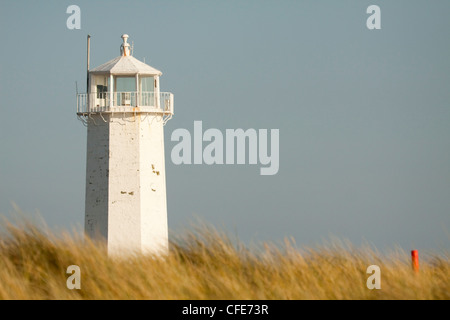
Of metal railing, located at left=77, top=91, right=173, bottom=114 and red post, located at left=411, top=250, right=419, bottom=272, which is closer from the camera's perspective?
red post, located at left=411, top=250, right=419, bottom=272

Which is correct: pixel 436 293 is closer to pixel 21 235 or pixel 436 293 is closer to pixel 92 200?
pixel 21 235

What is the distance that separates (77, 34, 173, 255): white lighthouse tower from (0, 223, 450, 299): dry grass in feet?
32.9

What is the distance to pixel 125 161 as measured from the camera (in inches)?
804

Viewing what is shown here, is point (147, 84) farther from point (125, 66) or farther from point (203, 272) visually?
point (203, 272)

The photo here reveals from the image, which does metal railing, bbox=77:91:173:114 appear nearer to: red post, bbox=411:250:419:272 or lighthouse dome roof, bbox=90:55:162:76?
lighthouse dome roof, bbox=90:55:162:76

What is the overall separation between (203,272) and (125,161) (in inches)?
451

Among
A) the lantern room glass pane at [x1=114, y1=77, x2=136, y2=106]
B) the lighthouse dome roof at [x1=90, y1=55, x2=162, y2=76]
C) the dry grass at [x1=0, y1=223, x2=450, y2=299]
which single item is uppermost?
the lighthouse dome roof at [x1=90, y1=55, x2=162, y2=76]

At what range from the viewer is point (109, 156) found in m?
20.5

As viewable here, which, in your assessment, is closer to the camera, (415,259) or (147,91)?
(415,259)

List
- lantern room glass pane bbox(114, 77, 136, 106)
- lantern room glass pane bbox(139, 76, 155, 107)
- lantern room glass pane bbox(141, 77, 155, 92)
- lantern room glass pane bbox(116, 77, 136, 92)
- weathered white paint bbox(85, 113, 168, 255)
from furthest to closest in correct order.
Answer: lantern room glass pane bbox(141, 77, 155, 92)
lantern room glass pane bbox(116, 77, 136, 92)
lantern room glass pane bbox(139, 76, 155, 107)
lantern room glass pane bbox(114, 77, 136, 106)
weathered white paint bbox(85, 113, 168, 255)

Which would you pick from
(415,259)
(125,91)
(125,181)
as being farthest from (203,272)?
(125,91)

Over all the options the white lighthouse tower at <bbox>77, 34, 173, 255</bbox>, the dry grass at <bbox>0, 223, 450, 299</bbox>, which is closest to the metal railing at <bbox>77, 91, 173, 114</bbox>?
the white lighthouse tower at <bbox>77, 34, 173, 255</bbox>

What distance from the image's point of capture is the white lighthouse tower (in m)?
20.4

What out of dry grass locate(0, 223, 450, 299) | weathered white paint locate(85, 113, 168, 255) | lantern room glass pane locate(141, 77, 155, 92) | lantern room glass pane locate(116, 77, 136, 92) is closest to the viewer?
A: dry grass locate(0, 223, 450, 299)
